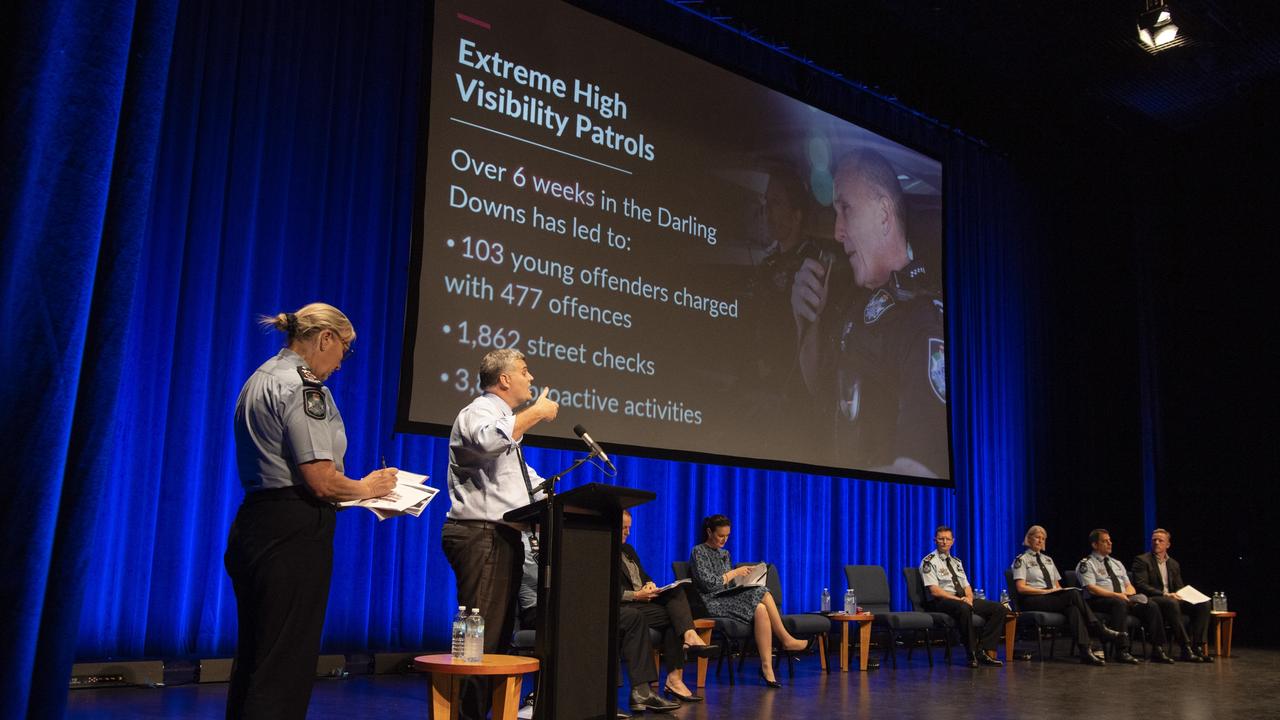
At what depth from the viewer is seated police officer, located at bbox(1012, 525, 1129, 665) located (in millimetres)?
7879

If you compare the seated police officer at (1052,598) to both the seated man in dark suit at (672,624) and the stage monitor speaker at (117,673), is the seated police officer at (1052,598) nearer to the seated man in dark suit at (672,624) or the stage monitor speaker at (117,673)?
the seated man in dark suit at (672,624)

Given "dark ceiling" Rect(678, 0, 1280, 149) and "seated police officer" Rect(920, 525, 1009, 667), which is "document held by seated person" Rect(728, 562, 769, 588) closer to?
"seated police officer" Rect(920, 525, 1009, 667)

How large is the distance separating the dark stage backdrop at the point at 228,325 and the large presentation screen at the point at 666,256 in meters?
0.41

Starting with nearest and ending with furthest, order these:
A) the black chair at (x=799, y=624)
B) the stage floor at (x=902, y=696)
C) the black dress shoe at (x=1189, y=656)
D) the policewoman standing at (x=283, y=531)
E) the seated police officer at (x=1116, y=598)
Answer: the policewoman standing at (x=283, y=531)
the stage floor at (x=902, y=696)
the black chair at (x=799, y=624)
the seated police officer at (x=1116, y=598)
the black dress shoe at (x=1189, y=656)

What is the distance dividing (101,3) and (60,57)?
92 millimetres

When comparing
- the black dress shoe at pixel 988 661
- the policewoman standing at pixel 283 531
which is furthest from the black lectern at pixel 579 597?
the black dress shoe at pixel 988 661

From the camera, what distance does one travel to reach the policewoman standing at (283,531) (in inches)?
85.9

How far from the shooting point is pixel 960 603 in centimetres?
759

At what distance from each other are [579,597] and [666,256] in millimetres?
4081

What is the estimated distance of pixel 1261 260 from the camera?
11125 mm

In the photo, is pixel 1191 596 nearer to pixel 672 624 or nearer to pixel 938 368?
pixel 938 368

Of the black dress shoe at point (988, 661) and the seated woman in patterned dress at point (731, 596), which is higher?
the seated woman in patterned dress at point (731, 596)

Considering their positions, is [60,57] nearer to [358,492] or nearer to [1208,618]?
[358,492]

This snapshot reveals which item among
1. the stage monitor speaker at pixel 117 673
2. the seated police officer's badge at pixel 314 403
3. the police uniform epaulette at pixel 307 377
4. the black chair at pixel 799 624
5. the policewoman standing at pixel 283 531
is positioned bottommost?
the stage monitor speaker at pixel 117 673
